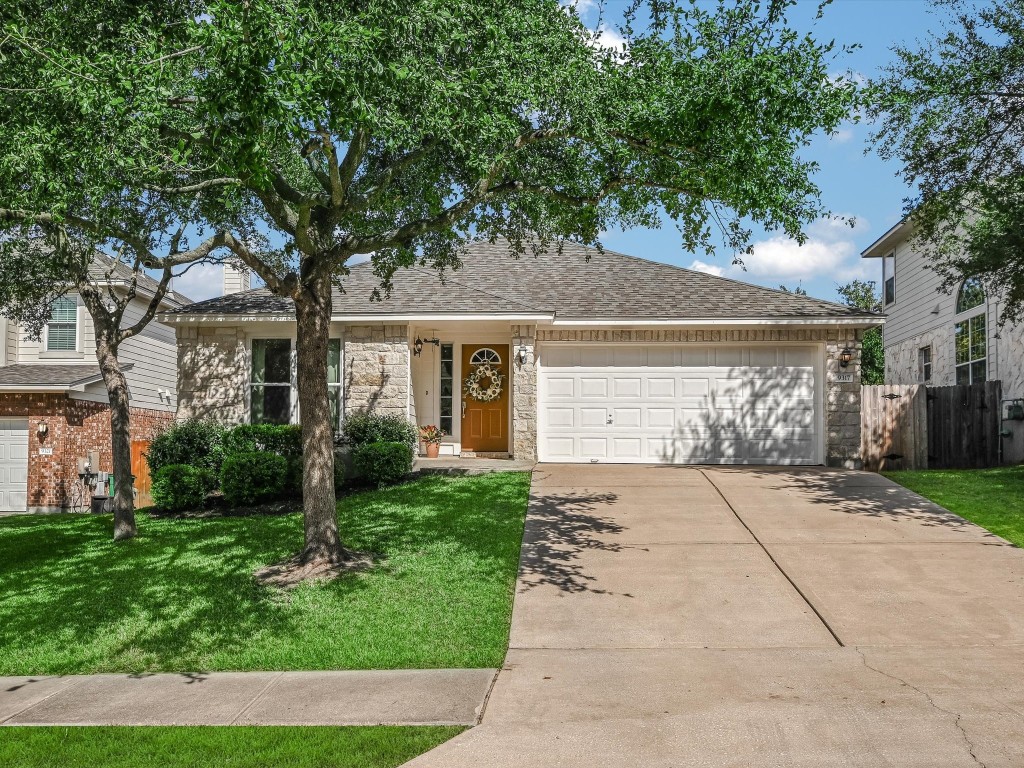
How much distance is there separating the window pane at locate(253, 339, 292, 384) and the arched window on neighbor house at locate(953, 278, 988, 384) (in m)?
14.3

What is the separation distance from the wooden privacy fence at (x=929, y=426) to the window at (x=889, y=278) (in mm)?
7453

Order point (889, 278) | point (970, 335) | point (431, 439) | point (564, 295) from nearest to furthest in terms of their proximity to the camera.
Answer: point (431, 439)
point (564, 295)
point (970, 335)
point (889, 278)

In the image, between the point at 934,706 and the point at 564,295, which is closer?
the point at 934,706

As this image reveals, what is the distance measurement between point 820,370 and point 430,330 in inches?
284

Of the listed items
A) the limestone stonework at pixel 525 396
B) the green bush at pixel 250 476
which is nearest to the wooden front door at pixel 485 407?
the limestone stonework at pixel 525 396

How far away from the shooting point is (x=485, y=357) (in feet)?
51.7

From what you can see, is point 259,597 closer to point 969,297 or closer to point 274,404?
point 274,404

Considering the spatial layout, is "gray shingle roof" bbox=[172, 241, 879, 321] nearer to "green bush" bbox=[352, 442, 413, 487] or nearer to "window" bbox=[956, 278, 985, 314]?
"green bush" bbox=[352, 442, 413, 487]

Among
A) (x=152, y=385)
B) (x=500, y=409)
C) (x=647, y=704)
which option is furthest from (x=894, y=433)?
(x=152, y=385)

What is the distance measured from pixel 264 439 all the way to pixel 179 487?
5.19ft

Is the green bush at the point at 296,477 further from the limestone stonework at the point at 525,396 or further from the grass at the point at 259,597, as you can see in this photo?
the limestone stonework at the point at 525,396

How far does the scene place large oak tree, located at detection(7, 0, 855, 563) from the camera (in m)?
5.84

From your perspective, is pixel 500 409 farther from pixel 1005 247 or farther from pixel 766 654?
pixel 766 654

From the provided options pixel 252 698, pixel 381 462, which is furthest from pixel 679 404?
pixel 252 698
